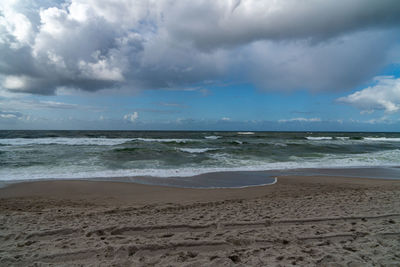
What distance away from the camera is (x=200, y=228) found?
423cm

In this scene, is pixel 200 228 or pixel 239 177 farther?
→ pixel 239 177

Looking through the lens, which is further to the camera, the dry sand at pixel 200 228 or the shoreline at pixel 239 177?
the shoreline at pixel 239 177

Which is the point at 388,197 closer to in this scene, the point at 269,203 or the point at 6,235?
the point at 269,203

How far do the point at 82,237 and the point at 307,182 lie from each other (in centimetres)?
826

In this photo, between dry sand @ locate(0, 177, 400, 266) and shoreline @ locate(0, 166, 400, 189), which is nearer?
dry sand @ locate(0, 177, 400, 266)

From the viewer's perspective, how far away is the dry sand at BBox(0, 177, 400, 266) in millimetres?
3229

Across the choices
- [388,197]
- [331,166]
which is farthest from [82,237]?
[331,166]

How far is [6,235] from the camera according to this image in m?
3.94

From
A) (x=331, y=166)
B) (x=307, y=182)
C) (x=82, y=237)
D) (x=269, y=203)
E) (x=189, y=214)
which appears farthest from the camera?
(x=331, y=166)

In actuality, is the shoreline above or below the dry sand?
below

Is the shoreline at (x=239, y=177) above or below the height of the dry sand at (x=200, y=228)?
below

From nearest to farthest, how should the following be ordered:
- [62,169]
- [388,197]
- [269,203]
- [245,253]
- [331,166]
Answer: [245,253] < [269,203] < [388,197] < [62,169] < [331,166]

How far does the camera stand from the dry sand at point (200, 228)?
3229mm

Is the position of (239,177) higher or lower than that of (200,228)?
lower
